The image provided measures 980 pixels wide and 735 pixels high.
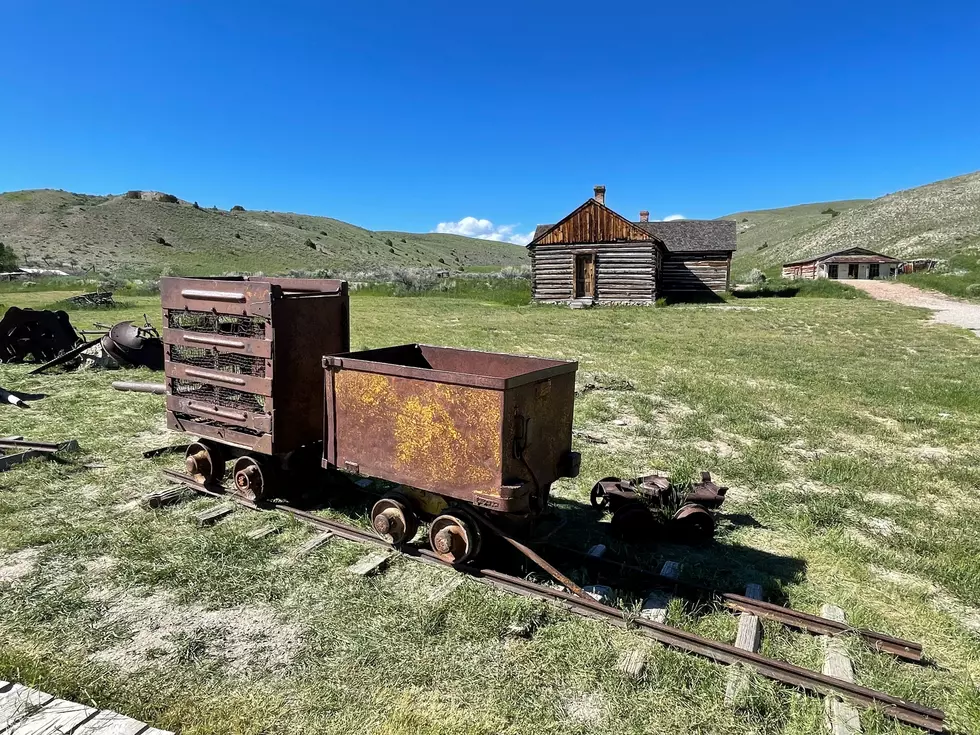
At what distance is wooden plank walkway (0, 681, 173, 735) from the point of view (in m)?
2.71

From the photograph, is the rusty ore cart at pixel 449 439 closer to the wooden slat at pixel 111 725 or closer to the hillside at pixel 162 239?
the wooden slat at pixel 111 725

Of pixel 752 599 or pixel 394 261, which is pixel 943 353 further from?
pixel 394 261

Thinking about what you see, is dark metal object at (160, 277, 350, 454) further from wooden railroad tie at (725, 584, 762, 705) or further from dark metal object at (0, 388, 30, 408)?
A: dark metal object at (0, 388, 30, 408)

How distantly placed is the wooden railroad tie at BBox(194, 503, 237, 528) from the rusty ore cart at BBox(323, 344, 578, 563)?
1.31m

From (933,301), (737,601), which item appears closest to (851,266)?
(933,301)

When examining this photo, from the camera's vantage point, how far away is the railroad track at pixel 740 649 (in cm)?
295

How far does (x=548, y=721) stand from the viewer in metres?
2.89

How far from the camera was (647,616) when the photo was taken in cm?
376

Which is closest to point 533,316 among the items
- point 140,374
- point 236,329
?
point 140,374

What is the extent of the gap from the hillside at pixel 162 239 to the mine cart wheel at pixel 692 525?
5315 centimetres

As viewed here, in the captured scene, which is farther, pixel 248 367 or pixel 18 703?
pixel 248 367

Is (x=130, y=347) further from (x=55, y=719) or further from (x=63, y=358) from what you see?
(x=55, y=719)

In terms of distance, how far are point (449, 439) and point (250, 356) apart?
209 centimetres

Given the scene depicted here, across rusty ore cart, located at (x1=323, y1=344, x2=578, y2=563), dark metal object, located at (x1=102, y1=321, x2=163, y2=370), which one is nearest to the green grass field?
rusty ore cart, located at (x1=323, y1=344, x2=578, y2=563)
